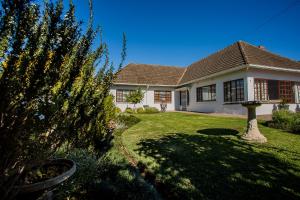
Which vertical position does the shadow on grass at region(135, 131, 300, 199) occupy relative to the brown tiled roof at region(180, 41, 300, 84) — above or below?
below

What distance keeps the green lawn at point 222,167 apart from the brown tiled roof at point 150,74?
1659 centimetres

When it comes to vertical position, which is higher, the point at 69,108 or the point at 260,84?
the point at 260,84

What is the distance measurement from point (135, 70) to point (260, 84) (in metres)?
14.7

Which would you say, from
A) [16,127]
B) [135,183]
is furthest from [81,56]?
[135,183]

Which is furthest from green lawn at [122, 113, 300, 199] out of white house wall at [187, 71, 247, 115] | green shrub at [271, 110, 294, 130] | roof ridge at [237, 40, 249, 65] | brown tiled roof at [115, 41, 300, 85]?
roof ridge at [237, 40, 249, 65]

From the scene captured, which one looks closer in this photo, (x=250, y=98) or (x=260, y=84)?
(x=250, y=98)

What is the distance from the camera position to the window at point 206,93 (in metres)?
17.4

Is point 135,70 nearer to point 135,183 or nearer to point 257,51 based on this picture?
point 257,51

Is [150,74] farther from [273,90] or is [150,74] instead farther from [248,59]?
[273,90]

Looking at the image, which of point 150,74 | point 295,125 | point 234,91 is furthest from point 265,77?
point 150,74

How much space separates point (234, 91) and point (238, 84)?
27.3 inches

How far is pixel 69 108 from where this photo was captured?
2109 mm

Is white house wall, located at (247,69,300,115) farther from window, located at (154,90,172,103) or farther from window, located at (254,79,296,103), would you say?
window, located at (154,90,172,103)

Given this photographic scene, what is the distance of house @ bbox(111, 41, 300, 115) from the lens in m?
13.8
